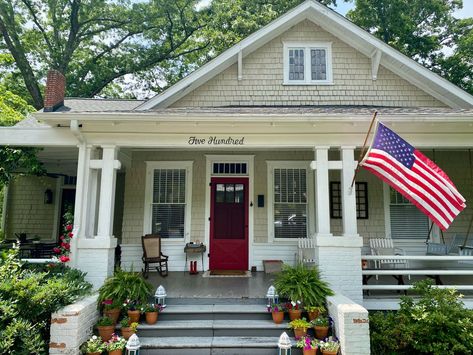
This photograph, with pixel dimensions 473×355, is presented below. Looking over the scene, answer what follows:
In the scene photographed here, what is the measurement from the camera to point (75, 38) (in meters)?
20.7

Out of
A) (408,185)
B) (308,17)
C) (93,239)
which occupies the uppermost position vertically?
(308,17)

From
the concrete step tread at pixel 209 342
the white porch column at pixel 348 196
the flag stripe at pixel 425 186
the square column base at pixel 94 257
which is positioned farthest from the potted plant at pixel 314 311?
the square column base at pixel 94 257

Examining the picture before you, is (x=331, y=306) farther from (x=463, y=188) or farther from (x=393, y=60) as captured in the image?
(x=393, y=60)

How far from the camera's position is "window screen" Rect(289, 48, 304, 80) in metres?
8.58

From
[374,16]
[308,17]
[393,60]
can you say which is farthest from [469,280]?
[374,16]

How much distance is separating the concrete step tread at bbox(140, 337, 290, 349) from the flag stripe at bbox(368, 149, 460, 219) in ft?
9.96

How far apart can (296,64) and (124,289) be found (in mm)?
6765

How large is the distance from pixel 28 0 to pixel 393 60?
2190cm

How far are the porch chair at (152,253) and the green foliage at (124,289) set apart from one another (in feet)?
6.43

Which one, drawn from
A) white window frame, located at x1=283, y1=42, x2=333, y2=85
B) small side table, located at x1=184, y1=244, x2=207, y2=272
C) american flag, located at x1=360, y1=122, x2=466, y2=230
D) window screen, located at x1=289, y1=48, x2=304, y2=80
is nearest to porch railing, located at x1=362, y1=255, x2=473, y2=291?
american flag, located at x1=360, y1=122, x2=466, y2=230

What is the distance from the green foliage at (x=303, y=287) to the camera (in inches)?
199

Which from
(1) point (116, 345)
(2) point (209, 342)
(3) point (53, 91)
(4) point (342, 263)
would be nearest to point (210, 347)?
(2) point (209, 342)

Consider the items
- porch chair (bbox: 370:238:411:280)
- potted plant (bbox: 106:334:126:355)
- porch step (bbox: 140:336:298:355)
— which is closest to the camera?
potted plant (bbox: 106:334:126:355)

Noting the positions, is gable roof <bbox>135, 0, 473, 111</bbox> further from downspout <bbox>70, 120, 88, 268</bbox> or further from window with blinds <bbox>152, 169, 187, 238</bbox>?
downspout <bbox>70, 120, 88, 268</bbox>
